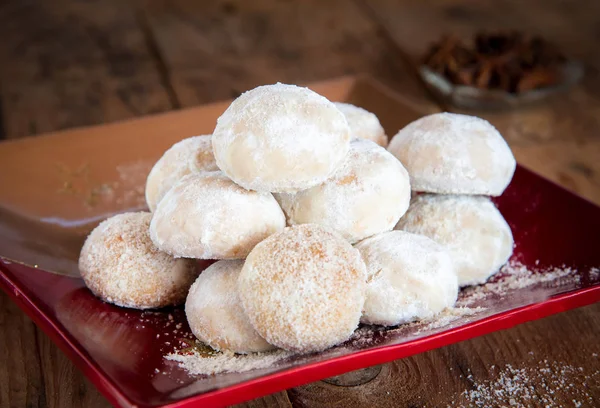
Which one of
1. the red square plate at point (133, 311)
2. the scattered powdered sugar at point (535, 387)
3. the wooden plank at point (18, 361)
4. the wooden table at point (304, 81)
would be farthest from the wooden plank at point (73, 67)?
the scattered powdered sugar at point (535, 387)

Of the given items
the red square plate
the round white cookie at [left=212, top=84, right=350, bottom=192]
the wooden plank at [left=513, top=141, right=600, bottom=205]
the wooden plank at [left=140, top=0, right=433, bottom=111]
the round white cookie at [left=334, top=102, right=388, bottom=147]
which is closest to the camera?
the red square plate

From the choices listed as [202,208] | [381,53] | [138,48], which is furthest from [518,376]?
[138,48]

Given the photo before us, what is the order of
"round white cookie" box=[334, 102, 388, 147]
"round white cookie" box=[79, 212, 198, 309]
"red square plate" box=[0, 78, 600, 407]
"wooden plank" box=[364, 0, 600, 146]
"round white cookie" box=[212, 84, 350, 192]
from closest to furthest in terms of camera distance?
"red square plate" box=[0, 78, 600, 407], "round white cookie" box=[212, 84, 350, 192], "round white cookie" box=[79, 212, 198, 309], "round white cookie" box=[334, 102, 388, 147], "wooden plank" box=[364, 0, 600, 146]

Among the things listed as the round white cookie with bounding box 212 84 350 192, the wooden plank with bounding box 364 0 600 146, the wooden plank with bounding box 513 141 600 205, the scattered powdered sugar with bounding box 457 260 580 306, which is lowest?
the wooden plank with bounding box 364 0 600 146

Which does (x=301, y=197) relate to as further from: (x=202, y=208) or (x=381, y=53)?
(x=381, y=53)

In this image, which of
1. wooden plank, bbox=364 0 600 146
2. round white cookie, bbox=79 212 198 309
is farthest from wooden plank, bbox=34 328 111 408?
wooden plank, bbox=364 0 600 146

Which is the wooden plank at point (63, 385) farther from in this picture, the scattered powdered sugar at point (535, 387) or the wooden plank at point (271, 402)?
the scattered powdered sugar at point (535, 387)

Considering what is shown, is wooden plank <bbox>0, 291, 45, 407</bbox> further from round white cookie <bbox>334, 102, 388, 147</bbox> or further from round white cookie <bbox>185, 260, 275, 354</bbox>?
round white cookie <bbox>334, 102, 388, 147</bbox>
